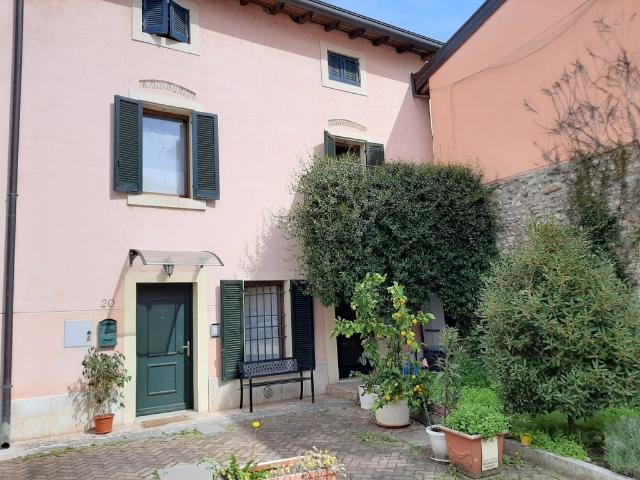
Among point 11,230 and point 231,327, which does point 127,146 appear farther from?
point 231,327

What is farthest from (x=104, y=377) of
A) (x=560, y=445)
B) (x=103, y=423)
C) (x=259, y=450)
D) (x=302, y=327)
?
(x=560, y=445)

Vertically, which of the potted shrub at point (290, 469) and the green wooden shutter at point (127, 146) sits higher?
the green wooden shutter at point (127, 146)

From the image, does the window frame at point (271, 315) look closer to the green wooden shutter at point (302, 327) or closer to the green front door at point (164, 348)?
the green wooden shutter at point (302, 327)

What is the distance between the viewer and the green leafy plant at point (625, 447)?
4395 millimetres

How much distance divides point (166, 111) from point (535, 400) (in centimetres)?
705

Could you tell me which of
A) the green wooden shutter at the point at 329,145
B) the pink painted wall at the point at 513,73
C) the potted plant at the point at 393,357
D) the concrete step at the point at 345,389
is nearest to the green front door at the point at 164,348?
the concrete step at the point at 345,389

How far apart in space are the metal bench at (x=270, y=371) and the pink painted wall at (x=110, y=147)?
1.97 feet

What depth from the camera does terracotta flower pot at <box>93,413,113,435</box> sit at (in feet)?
21.7

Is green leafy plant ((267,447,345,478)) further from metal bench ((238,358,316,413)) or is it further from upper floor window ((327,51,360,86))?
upper floor window ((327,51,360,86))

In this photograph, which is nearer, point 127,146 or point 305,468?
point 305,468

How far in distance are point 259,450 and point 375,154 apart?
6547 millimetres

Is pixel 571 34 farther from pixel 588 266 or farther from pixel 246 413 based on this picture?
pixel 246 413

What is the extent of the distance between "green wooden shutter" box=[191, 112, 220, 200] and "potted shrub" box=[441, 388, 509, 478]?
5.27 metres

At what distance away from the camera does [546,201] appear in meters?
8.34
